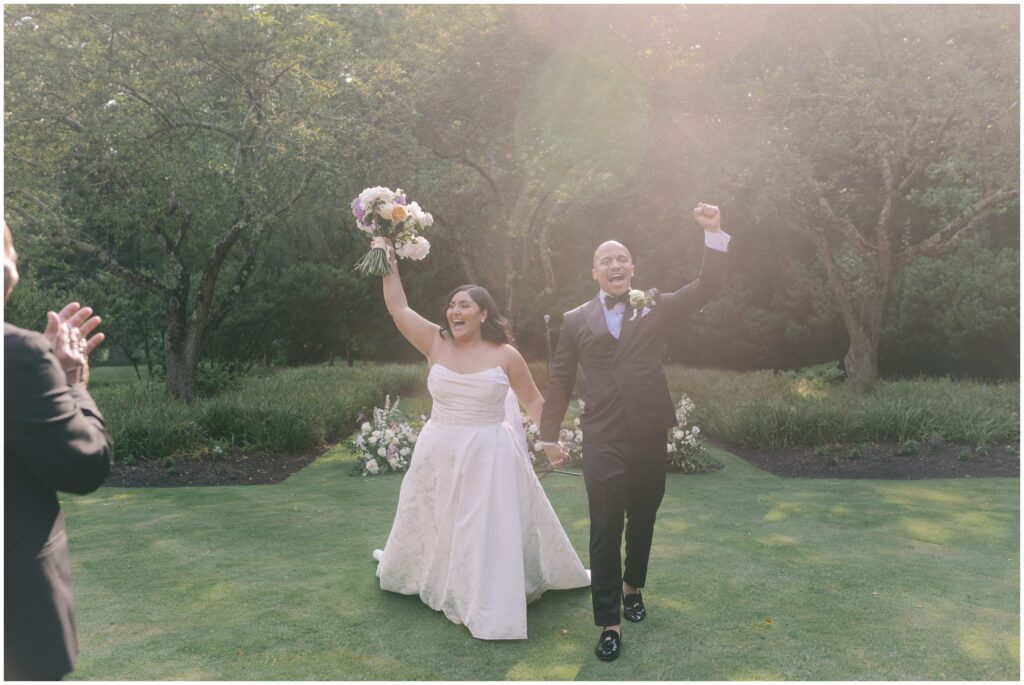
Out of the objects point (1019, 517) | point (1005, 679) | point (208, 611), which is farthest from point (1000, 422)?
point (208, 611)

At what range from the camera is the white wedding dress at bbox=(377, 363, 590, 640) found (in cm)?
501

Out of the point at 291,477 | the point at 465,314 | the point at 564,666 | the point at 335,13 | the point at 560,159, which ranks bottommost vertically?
the point at 291,477

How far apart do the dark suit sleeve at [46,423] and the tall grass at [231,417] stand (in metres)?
9.54

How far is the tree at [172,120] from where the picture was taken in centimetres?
1194

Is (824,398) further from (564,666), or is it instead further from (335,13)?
(335,13)

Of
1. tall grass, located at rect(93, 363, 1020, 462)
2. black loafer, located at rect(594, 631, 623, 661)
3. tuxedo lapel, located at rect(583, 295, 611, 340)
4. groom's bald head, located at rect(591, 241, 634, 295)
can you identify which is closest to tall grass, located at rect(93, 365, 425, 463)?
tall grass, located at rect(93, 363, 1020, 462)

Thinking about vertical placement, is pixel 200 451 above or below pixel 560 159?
below

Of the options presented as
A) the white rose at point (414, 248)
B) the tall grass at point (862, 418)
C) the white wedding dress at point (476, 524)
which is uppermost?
the white rose at point (414, 248)

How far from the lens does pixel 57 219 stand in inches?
523

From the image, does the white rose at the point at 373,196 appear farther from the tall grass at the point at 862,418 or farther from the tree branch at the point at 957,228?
the tree branch at the point at 957,228

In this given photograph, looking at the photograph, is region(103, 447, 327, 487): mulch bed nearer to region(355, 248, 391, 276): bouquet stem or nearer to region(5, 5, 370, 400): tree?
region(5, 5, 370, 400): tree

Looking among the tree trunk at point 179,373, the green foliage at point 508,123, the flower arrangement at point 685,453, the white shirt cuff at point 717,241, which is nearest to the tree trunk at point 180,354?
the tree trunk at point 179,373

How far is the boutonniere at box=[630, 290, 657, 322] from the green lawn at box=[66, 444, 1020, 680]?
1826 mm

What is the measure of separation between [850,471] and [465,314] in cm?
689
